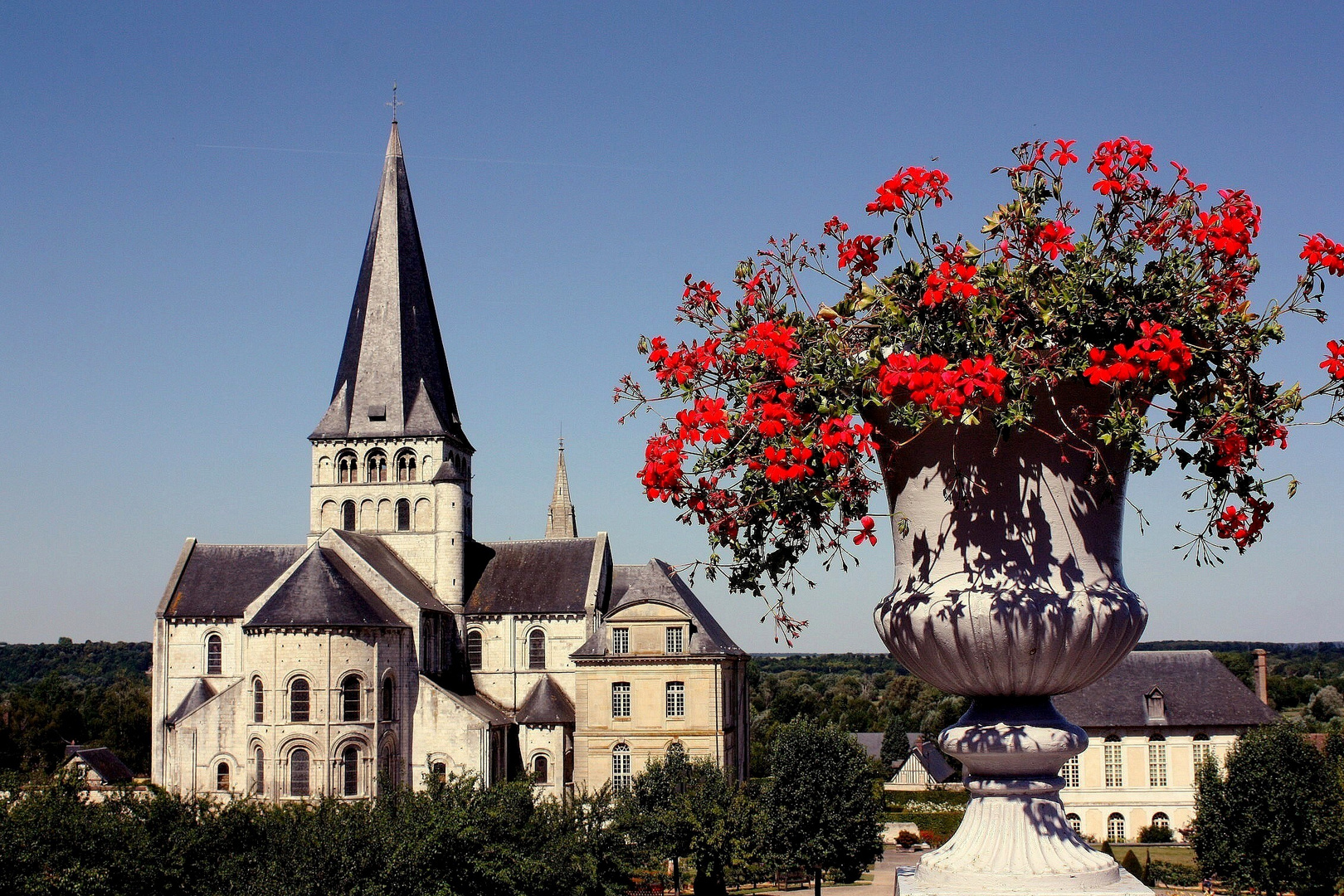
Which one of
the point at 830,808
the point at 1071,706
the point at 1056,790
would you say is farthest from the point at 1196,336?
the point at 1071,706

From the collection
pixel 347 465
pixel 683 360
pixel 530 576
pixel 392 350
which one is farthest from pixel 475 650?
pixel 683 360

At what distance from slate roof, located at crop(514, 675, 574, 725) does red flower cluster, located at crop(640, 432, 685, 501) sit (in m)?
45.6

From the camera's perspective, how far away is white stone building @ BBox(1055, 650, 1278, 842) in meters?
49.5

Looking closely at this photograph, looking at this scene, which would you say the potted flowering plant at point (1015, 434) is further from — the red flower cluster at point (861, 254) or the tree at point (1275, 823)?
the tree at point (1275, 823)

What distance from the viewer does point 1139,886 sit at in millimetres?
5293

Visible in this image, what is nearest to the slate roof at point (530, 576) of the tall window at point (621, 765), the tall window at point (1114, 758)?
the tall window at point (621, 765)

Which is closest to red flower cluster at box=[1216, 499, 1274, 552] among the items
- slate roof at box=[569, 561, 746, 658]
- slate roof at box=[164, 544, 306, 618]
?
slate roof at box=[569, 561, 746, 658]

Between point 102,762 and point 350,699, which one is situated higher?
point 350,699

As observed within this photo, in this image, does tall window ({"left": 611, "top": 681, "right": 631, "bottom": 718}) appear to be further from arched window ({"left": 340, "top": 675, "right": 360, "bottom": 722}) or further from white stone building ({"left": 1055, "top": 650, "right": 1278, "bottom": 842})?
white stone building ({"left": 1055, "top": 650, "right": 1278, "bottom": 842})

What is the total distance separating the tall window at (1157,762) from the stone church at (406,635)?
1542cm

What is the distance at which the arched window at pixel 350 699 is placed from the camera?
4584cm

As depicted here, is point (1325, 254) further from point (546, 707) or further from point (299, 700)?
point (546, 707)

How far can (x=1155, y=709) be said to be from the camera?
1973 inches

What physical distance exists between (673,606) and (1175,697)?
779 inches
